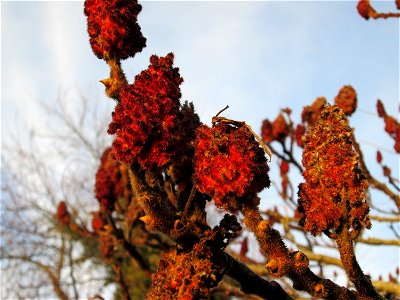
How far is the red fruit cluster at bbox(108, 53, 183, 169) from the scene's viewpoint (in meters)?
1.47

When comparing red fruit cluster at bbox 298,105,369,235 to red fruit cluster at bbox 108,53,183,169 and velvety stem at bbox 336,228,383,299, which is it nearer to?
velvety stem at bbox 336,228,383,299

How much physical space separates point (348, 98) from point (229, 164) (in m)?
2.73

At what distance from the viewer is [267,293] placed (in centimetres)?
177

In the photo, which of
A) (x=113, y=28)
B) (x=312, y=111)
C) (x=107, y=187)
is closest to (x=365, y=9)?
(x=312, y=111)

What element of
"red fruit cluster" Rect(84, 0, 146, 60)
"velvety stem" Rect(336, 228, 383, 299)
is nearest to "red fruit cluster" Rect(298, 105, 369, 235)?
"velvety stem" Rect(336, 228, 383, 299)

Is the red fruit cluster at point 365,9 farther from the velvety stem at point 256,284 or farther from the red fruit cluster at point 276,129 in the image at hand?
the velvety stem at point 256,284

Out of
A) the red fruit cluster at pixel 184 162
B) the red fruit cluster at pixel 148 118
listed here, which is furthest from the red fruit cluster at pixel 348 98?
the red fruit cluster at pixel 148 118

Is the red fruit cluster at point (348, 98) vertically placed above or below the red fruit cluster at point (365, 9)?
below

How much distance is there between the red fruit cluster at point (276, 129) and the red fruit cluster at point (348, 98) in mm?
1052

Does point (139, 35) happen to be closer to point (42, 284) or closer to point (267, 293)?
point (267, 293)

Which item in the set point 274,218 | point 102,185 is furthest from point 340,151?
point 274,218

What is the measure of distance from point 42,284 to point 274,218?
1288 centimetres

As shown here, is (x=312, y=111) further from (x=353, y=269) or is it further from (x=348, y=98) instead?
(x=353, y=269)

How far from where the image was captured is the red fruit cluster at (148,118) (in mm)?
1467
